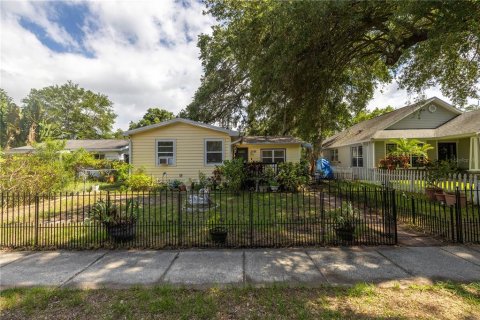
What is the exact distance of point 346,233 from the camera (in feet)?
18.2

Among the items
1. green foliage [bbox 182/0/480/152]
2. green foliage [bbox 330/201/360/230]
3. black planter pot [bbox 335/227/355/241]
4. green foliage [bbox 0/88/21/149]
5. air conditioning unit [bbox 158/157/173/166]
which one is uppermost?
green foliage [bbox 0/88/21/149]

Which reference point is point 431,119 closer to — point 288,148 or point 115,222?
point 288,148

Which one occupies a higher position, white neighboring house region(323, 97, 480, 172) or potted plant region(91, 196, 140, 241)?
white neighboring house region(323, 97, 480, 172)

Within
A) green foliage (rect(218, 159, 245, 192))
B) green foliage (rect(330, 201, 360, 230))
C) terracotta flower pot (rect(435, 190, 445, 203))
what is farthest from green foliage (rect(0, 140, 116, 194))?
terracotta flower pot (rect(435, 190, 445, 203))

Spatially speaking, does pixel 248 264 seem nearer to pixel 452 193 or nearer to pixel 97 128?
pixel 452 193

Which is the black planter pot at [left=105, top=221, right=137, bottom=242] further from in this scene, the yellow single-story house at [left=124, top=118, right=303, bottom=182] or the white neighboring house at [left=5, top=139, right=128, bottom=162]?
the white neighboring house at [left=5, top=139, right=128, bottom=162]

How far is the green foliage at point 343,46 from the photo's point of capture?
7504 mm

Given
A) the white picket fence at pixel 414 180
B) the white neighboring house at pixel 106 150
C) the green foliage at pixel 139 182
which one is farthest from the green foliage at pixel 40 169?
the white picket fence at pixel 414 180

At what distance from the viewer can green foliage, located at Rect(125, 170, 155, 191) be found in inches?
503

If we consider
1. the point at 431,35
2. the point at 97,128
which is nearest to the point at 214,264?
the point at 431,35

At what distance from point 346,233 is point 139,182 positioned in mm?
10562

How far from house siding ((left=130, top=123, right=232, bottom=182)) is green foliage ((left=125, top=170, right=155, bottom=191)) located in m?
1.03

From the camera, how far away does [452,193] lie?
28.7ft

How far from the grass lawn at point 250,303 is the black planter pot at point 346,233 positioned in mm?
1841
